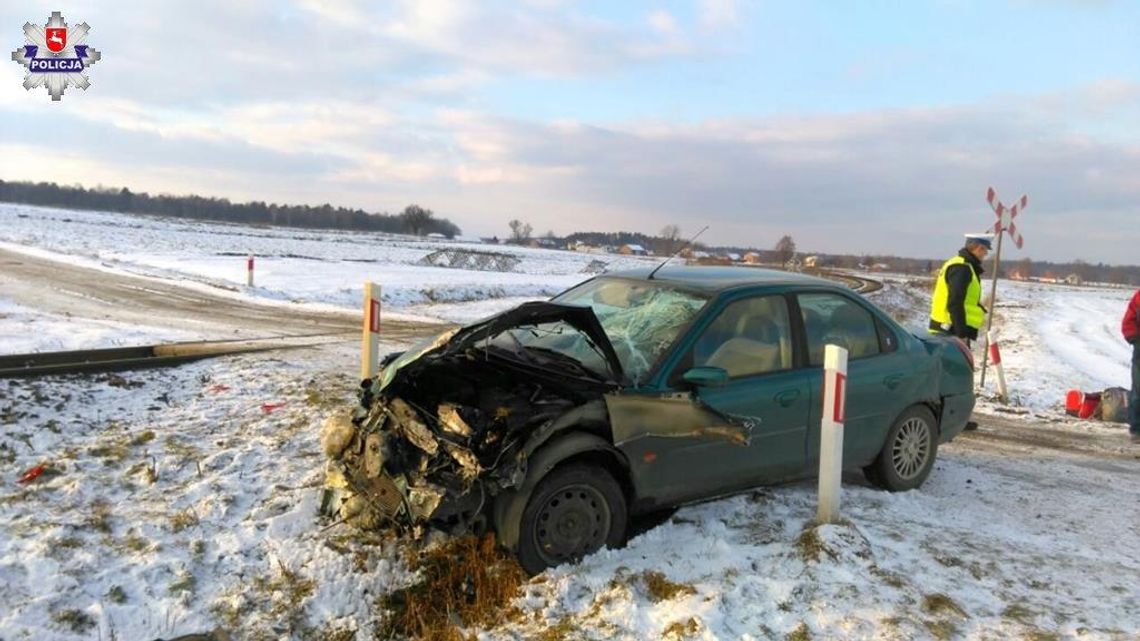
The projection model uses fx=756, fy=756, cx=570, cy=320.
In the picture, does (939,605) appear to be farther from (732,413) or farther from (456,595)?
(456,595)

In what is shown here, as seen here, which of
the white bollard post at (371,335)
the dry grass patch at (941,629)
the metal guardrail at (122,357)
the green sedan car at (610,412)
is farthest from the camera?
the metal guardrail at (122,357)

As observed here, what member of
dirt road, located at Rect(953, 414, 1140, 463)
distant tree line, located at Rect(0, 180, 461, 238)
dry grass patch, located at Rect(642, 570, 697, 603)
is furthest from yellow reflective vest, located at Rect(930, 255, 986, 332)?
distant tree line, located at Rect(0, 180, 461, 238)

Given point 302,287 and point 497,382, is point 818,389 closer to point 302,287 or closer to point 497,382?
point 497,382

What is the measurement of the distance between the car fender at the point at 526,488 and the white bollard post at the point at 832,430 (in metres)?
1.50

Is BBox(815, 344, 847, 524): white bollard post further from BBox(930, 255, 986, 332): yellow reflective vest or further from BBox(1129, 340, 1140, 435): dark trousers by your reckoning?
BBox(1129, 340, 1140, 435): dark trousers

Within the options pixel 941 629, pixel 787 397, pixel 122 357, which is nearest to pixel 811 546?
pixel 941 629

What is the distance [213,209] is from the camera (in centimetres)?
13700

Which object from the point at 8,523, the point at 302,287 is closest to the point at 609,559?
the point at 8,523

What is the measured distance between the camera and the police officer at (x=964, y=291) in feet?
25.8

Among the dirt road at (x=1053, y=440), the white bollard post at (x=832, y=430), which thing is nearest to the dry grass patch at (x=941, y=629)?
the white bollard post at (x=832, y=430)

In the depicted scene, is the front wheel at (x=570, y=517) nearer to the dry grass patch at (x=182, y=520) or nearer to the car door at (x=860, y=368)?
the car door at (x=860, y=368)

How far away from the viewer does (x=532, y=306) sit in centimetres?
446

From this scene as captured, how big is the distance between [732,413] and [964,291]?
4.65 meters

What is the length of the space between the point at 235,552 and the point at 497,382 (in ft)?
5.91
